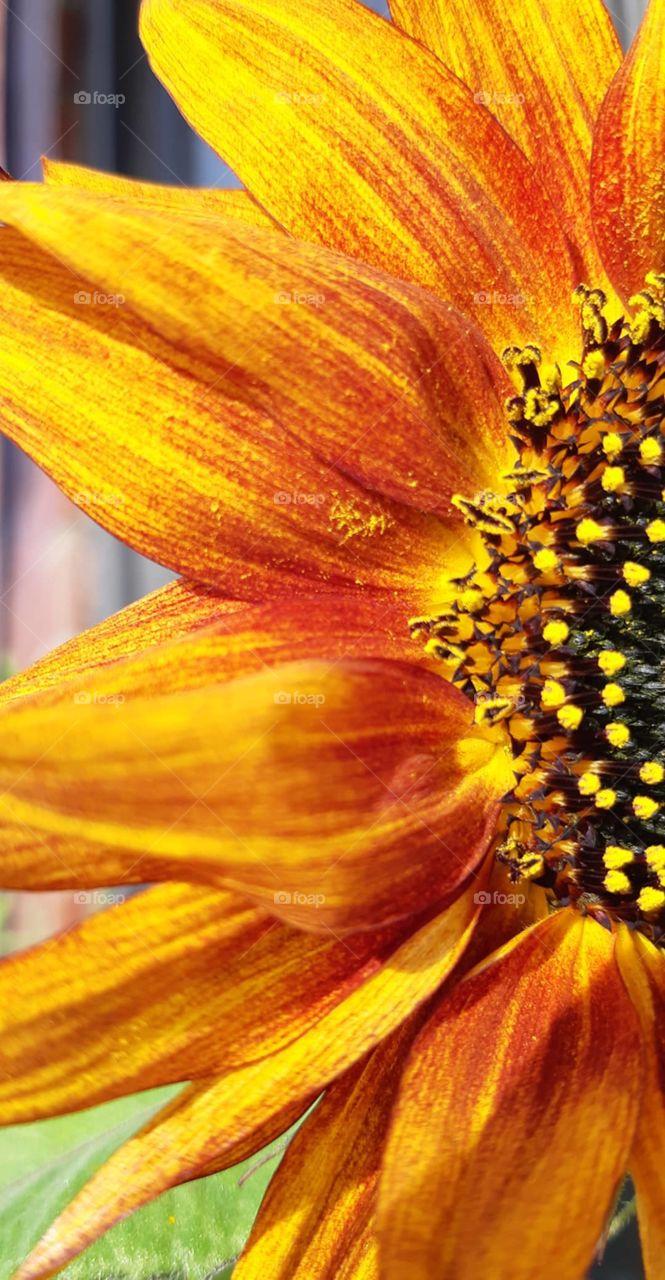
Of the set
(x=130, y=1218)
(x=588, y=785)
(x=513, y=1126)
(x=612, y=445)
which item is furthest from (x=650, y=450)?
(x=130, y=1218)

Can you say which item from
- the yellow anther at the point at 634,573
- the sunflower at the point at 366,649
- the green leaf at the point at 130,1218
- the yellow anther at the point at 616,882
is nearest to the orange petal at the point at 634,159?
the sunflower at the point at 366,649

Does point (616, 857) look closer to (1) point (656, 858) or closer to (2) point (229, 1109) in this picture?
(1) point (656, 858)

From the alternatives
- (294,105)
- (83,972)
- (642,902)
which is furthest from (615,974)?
(294,105)

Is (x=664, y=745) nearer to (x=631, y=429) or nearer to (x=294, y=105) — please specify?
(x=631, y=429)

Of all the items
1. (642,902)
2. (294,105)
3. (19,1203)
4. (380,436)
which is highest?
(294,105)

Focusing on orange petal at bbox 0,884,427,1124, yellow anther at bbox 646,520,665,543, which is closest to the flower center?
yellow anther at bbox 646,520,665,543

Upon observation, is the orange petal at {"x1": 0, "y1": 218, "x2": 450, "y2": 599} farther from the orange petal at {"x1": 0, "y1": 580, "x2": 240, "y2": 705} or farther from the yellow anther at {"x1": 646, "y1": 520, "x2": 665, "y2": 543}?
the yellow anther at {"x1": 646, "y1": 520, "x2": 665, "y2": 543}
